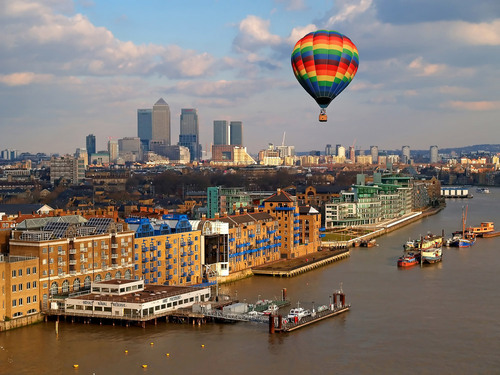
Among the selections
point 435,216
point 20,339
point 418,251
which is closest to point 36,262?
point 20,339

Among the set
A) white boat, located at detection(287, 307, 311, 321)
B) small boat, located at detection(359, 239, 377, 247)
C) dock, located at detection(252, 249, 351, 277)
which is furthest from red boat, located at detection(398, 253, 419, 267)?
white boat, located at detection(287, 307, 311, 321)

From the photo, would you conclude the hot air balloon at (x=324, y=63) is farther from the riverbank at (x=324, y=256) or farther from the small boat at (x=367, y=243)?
the small boat at (x=367, y=243)

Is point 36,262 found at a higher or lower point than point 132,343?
higher

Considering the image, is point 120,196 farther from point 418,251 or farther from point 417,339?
point 417,339

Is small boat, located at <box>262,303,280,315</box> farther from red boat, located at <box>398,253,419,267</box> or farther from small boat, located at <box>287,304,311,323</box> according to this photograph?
red boat, located at <box>398,253,419,267</box>

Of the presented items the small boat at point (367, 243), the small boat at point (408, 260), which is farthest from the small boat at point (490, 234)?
the small boat at point (408, 260)

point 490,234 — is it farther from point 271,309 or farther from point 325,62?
point 271,309

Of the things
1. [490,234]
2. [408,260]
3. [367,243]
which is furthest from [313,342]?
[490,234]
